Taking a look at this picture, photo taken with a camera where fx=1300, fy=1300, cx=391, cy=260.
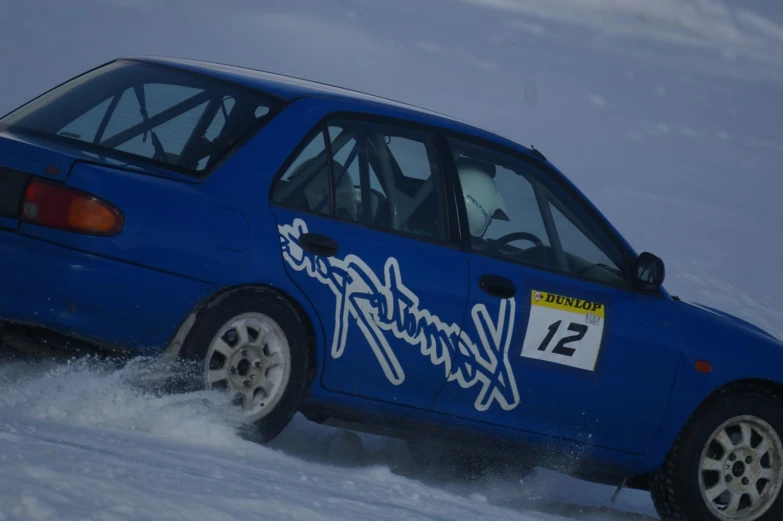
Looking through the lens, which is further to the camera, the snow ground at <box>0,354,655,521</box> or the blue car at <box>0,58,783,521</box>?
the blue car at <box>0,58,783,521</box>

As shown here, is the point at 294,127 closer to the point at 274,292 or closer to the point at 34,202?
the point at 274,292

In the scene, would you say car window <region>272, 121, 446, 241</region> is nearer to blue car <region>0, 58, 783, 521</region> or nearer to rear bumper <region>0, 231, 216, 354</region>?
blue car <region>0, 58, 783, 521</region>

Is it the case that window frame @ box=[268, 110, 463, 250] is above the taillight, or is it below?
above

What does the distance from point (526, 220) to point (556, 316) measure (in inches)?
19.5

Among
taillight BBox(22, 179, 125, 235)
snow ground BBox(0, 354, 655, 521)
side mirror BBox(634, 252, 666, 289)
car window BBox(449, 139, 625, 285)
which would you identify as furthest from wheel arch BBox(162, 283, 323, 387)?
side mirror BBox(634, 252, 666, 289)

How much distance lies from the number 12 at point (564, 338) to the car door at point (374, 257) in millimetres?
484

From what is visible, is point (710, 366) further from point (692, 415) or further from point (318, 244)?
point (318, 244)

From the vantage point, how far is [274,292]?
17.4 ft

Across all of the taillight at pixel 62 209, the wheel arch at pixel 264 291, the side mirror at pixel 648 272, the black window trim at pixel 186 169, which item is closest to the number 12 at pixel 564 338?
the side mirror at pixel 648 272

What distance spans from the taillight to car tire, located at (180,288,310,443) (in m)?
0.56

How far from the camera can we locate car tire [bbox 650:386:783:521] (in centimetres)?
633

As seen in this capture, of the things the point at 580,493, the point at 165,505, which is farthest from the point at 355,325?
the point at 580,493

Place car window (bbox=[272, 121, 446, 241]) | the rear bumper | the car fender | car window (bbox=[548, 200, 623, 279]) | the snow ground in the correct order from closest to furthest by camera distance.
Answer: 1. the snow ground
2. the rear bumper
3. car window (bbox=[272, 121, 446, 241])
4. car window (bbox=[548, 200, 623, 279])
5. the car fender

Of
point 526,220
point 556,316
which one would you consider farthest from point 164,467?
point 526,220
